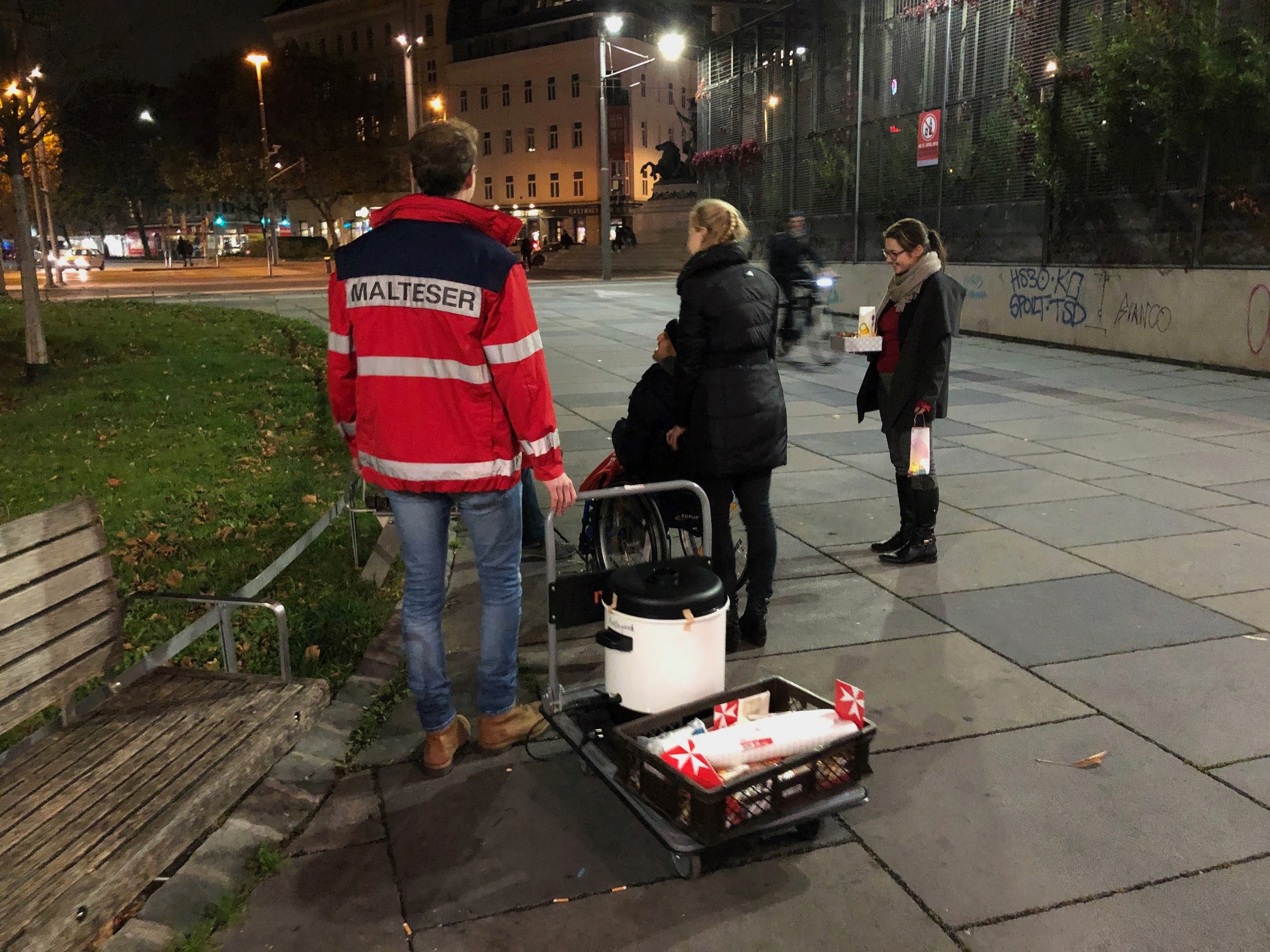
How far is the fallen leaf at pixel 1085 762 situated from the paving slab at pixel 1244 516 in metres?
3.38

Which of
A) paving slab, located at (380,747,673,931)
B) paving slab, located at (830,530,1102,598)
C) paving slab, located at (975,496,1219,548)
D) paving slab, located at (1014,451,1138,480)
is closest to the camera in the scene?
paving slab, located at (380,747,673,931)

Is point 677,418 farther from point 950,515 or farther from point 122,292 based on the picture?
point 122,292

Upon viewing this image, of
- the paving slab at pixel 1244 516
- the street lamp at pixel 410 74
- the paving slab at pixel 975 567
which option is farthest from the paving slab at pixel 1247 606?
the street lamp at pixel 410 74

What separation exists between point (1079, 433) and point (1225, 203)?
6.15m

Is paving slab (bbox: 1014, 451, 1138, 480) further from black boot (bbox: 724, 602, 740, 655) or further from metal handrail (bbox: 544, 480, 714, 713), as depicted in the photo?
metal handrail (bbox: 544, 480, 714, 713)

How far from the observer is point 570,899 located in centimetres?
295

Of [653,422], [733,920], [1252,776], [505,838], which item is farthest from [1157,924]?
[653,422]

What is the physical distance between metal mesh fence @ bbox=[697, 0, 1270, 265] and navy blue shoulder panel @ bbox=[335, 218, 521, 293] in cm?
1274

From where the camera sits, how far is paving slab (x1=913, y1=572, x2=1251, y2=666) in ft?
15.4

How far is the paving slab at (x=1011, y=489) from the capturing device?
23.5 feet

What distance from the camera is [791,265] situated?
1462 cm

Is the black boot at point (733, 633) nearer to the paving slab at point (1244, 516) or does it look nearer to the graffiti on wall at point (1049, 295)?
the paving slab at point (1244, 516)

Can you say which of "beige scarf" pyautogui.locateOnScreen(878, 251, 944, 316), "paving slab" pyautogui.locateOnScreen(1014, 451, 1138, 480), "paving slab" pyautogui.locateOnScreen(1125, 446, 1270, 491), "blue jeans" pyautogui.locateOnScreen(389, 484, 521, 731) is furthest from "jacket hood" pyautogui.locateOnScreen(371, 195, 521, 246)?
"paving slab" pyautogui.locateOnScreen(1125, 446, 1270, 491)

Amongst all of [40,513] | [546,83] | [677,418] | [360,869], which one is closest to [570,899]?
[360,869]
